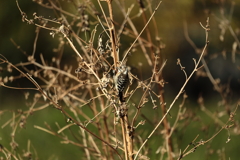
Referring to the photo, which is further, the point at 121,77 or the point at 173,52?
the point at 173,52

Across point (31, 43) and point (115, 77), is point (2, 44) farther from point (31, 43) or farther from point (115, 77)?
point (115, 77)

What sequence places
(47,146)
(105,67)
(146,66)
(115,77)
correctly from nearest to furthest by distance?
(115,77)
(105,67)
(47,146)
(146,66)

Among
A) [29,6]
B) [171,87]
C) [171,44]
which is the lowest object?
[171,87]

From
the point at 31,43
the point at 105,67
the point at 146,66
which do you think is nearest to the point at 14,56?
the point at 31,43

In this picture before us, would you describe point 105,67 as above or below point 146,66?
above

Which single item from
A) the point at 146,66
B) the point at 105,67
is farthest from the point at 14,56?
the point at 105,67

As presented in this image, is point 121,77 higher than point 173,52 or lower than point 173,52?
higher

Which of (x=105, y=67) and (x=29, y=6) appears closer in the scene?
(x=105, y=67)

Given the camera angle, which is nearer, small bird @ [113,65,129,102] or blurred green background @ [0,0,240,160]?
small bird @ [113,65,129,102]

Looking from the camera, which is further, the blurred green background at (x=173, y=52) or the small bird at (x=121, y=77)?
the blurred green background at (x=173, y=52)

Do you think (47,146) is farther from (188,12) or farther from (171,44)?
(171,44)

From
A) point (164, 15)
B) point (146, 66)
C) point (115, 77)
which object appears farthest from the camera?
point (146, 66)
